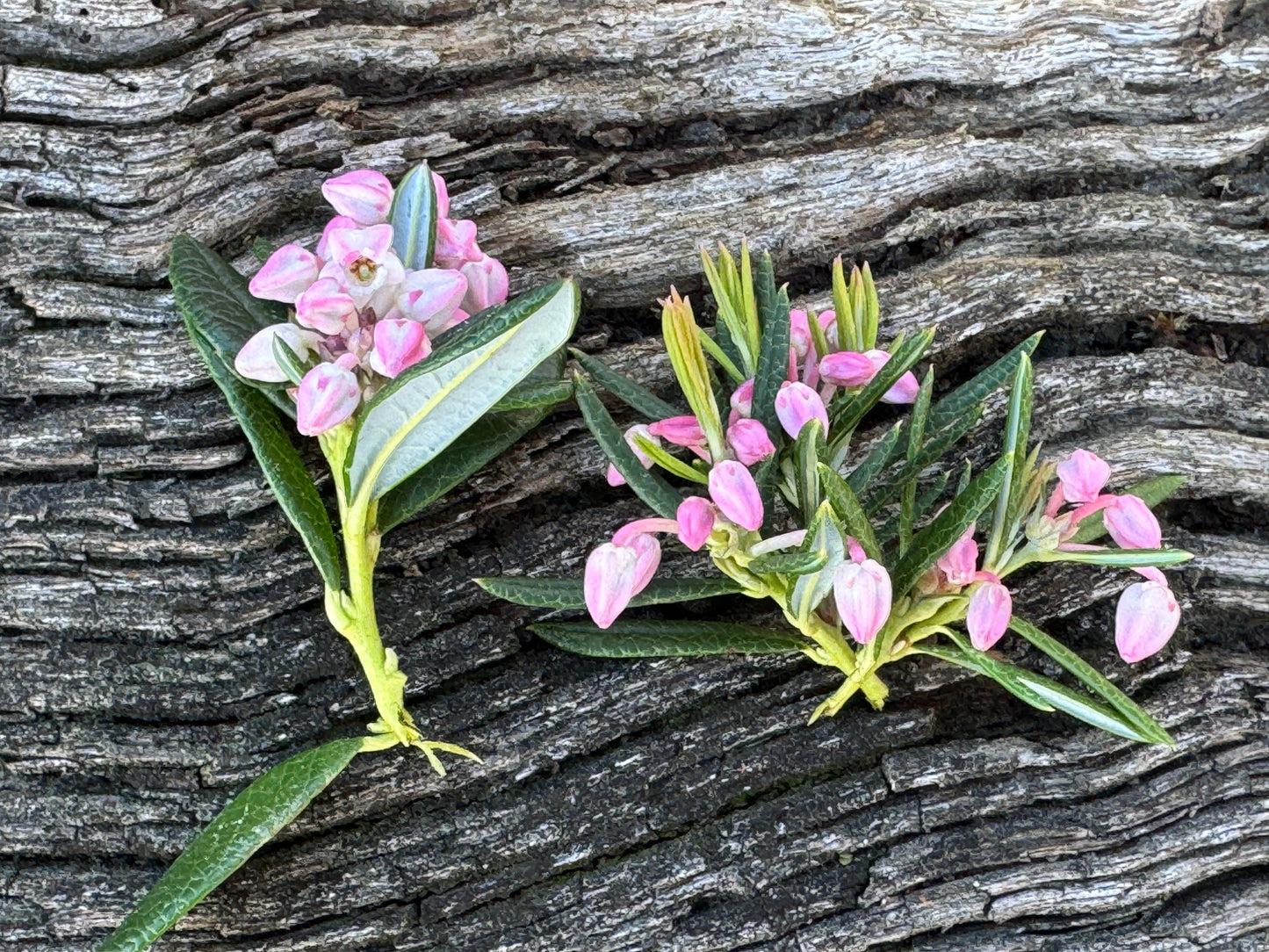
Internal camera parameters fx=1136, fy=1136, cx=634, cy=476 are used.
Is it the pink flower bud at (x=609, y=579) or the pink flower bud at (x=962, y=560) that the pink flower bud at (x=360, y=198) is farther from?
the pink flower bud at (x=962, y=560)

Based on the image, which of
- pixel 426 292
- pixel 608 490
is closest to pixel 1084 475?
pixel 608 490

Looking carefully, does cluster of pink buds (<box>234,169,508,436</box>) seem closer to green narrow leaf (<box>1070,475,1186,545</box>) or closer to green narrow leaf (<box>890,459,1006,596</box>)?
green narrow leaf (<box>890,459,1006,596</box>)

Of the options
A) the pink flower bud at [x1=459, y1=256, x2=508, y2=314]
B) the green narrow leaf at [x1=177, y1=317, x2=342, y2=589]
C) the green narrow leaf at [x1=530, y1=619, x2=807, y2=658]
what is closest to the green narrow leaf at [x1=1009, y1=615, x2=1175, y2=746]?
the green narrow leaf at [x1=530, y1=619, x2=807, y2=658]

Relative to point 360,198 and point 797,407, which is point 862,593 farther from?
point 360,198

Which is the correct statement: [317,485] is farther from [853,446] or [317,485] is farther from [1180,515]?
[1180,515]

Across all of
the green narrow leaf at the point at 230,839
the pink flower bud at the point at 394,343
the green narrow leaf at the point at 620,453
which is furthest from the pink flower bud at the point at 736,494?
the green narrow leaf at the point at 230,839

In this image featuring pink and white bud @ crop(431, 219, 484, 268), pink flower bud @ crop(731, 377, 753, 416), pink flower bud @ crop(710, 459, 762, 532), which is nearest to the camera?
pink flower bud @ crop(710, 459, 762, 532)

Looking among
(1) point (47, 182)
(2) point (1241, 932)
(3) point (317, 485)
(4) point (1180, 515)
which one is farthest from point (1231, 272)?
(1) point (47, 182)
